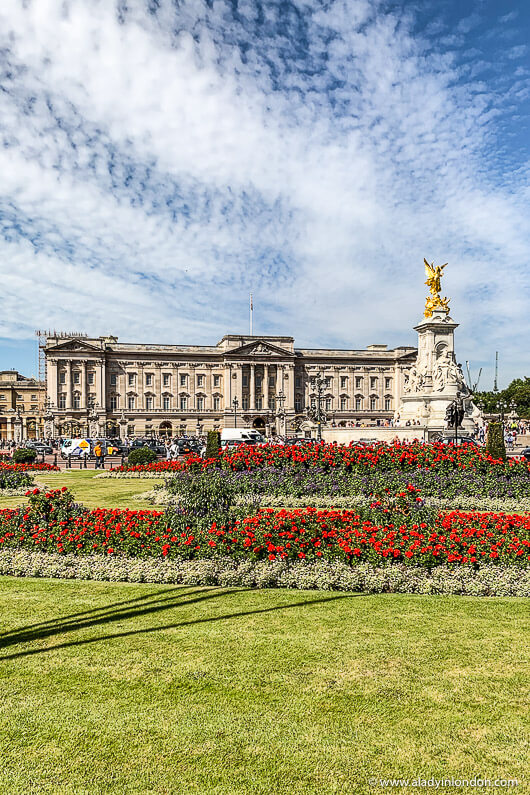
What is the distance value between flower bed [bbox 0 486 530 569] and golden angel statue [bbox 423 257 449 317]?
1324 inches

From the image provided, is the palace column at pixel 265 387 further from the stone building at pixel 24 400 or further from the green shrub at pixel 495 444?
the green shrub at pixel 495 444

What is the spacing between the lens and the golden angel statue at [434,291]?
42.0 m

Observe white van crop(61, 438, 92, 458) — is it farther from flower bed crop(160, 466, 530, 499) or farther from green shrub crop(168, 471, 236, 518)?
green shrub crop(168, 471, 236, 518)

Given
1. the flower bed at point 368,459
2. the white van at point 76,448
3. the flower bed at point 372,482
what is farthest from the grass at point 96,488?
the white van at point 76,448

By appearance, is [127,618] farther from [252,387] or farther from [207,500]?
[252,387]

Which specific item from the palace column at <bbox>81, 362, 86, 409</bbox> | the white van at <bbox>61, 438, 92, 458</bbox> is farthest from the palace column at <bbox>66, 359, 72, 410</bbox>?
the white van at <bbox>61, 438, 92, 458</bbox>

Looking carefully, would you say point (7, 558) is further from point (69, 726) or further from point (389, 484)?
point (389, 484)

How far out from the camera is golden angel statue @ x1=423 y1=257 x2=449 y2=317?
4203 centimetres

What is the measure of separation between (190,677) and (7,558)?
5.67 metres

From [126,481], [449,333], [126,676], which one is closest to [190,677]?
[126,676]

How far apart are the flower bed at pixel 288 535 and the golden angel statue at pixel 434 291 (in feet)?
110

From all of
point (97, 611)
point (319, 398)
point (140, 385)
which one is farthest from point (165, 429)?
point (97, 611)

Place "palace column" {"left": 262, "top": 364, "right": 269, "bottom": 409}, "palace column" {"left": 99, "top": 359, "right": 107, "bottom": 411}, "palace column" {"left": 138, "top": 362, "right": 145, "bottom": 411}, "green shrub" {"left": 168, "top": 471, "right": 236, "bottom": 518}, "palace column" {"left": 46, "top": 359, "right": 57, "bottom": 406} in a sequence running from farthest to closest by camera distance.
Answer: "palace column" {"left": 262, "top": 364, "right": 269, "bottom": 409}
"palace column" {"left": 138, "top": 362, "right": 145, "bottom": 411}
"palace column" {"left": 99, "top": 359, "right": 107, "bottom": 411}
"palace column" {"left": 46, "top": 359, "right": 57, "bottom": 406}
"green shrub" {"left": 168, "top": 471, "right": 236, "bottom": 518}

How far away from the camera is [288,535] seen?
9.15m
